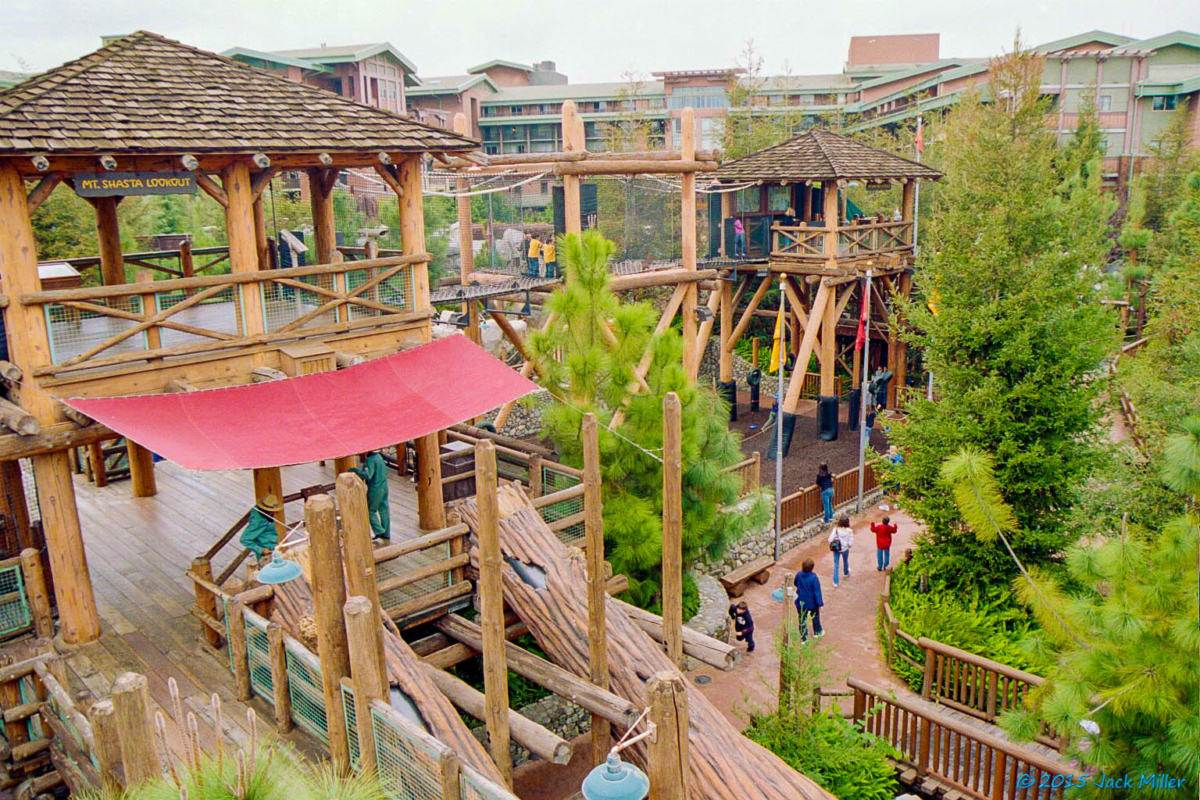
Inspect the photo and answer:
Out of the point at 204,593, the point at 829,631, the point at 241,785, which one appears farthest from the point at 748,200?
the point at 241,785

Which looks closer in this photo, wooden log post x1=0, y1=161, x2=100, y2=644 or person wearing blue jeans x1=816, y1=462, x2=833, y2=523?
wooden log post x1=0, y1=161, x2=100, y2=644

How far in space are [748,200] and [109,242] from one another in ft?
51.6

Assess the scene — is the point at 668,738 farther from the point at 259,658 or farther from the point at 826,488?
the point at 826,488

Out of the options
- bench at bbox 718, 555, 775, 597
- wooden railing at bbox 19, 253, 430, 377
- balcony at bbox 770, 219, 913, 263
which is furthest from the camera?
balcony at bbox 770, 219, 913, 263

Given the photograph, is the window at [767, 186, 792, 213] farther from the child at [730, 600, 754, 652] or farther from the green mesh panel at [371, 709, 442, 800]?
the green mesh panel at [371, 709, 442, 800]

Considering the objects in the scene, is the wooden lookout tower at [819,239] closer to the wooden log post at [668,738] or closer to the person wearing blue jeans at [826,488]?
the person wearing blue jeans at [826,488]

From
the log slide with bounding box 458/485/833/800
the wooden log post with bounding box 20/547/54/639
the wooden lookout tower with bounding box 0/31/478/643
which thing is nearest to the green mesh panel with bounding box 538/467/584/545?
the log slide with bounding box 458/485/833/800

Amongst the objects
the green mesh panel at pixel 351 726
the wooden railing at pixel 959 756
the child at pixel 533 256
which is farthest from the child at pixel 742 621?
the child at pixel 533 256

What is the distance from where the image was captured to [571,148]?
16047 millimetres

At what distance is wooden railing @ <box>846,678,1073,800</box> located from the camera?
32.0 feet

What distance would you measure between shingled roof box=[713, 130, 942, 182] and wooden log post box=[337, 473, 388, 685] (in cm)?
1658

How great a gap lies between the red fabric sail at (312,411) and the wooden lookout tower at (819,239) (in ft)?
39.7

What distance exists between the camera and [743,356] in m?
30.7

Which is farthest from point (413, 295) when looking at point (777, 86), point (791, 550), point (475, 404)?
point (777, 86)
